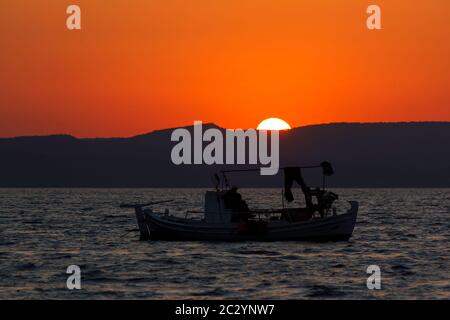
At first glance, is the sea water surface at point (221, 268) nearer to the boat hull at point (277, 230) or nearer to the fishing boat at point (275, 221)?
the boat hull at point (277, 230)

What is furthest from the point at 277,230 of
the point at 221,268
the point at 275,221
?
the point at 221,268

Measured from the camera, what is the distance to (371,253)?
48.5m

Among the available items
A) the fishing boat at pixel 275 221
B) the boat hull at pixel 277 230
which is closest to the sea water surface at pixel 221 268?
the boat hull at pixel 277 230

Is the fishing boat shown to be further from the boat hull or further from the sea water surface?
the sea water surface

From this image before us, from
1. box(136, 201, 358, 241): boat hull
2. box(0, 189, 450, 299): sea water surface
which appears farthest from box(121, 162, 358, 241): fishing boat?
box(0, 189, 450, 299): sea water surface

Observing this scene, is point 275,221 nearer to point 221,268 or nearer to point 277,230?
point 277,230
